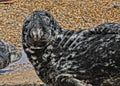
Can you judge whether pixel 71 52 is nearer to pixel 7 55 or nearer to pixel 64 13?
pixel 7 55

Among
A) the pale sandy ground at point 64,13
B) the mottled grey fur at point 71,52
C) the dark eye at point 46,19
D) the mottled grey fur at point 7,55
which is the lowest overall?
the pale sandy ground at point 64,13

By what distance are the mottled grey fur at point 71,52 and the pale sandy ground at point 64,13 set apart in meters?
7.64

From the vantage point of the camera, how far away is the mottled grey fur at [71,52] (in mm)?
4422

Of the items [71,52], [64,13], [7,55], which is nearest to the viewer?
[71,52]

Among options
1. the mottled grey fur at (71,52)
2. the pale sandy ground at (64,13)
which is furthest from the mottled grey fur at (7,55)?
the mottled grey fur at (71,52)

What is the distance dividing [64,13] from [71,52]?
431 inches

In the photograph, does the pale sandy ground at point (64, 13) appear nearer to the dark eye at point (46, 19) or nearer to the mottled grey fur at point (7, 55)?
the mottled grey fur at point (7, 55)

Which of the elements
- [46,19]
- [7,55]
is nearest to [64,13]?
[7,55]

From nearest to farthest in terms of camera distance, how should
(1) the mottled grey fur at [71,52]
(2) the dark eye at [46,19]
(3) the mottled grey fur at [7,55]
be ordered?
1. (1) the mottled grey fur at [71,52]
2. (2) the dark eye at [46,19]
3. (3) the mottled grey fur at [7,55]

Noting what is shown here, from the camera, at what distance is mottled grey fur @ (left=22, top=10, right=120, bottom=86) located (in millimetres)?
4422

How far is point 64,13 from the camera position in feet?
51.1

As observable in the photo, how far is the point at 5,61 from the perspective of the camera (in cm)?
875

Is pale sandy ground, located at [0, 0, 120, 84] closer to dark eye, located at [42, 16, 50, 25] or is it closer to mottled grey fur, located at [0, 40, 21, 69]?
mottled grey fur, located at [0, 40, 21, 69]

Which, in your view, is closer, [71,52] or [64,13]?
[71,52]
